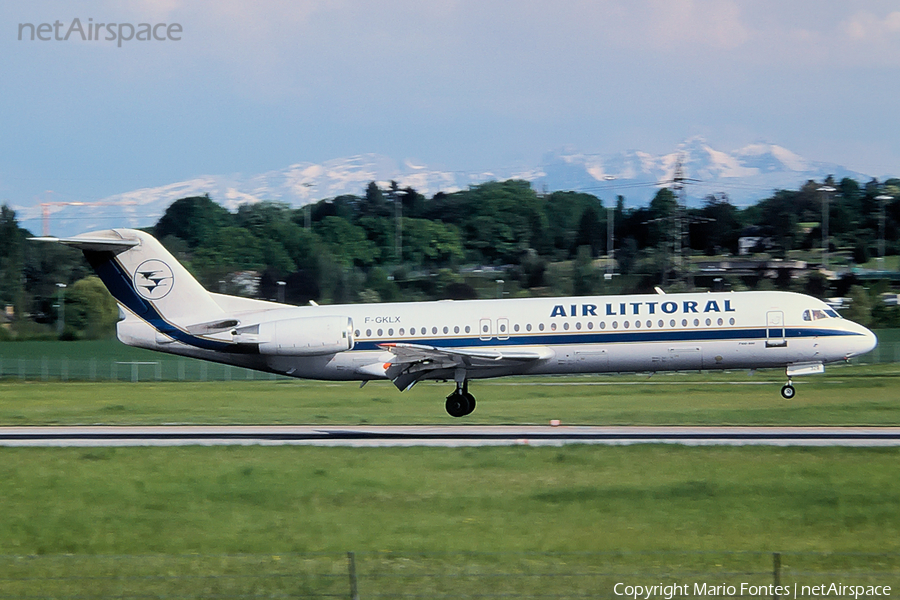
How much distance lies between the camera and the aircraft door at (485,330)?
30.1m

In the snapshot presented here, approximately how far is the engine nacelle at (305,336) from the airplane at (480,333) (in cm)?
3

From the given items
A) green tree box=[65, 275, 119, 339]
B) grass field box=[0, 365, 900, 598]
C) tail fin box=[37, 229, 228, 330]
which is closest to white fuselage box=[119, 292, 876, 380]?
tail fin box=[37, 229, 228, 330]

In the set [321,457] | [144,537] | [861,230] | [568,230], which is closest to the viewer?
[144,537]

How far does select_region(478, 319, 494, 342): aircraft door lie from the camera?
30.1m

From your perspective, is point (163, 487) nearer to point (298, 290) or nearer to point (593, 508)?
point (593, 508)

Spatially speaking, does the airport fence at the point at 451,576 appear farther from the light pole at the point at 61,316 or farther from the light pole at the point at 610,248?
the light pole at the point at 61,316

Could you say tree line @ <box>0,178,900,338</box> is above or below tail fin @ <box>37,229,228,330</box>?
above

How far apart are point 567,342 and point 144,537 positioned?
1602 centimetres

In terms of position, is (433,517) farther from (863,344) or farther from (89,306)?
(89,306)

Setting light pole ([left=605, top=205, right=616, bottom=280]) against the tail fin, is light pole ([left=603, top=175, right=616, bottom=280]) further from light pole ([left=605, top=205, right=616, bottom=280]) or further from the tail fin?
the tail fin

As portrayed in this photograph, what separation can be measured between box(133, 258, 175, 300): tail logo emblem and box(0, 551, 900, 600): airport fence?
17.6m

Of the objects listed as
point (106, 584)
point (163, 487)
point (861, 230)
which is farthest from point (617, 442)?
point (861, 230)

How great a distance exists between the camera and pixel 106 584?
493 inches

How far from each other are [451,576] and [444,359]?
1822 centimetres
